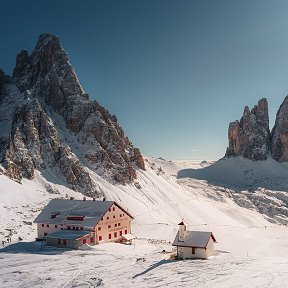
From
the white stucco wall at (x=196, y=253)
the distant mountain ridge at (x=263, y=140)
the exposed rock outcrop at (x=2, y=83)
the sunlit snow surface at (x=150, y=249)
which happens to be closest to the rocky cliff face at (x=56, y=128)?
the exposed rock outcrop at (x=2, y=83)

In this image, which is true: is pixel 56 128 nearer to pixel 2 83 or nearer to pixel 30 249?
pixel 2 83

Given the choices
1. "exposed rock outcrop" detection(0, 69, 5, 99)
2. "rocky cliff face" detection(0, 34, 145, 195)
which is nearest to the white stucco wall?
"rocky cliff face" detection(0, 34, 145, 195)

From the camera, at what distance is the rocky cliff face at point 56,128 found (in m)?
102

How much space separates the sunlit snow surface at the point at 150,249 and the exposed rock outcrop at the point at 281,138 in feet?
217

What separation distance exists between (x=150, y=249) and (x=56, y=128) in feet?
247

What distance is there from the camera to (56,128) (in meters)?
122

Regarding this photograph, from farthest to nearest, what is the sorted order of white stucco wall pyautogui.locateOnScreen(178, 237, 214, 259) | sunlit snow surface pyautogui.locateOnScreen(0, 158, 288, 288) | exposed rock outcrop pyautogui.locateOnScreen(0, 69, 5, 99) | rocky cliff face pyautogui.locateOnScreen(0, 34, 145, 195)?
exposed rock outcrop pyautogui.locateOnScreen(0, 69, 5, 99) → rocky cliff face pyautogui.locateOnScreen(0, 34, 145, 195) → white stucco wall pyautogui.locateOnScreen(178, 237, 214, 259) → sunlit snow surface pyautogui.locateOnScreen(0, 158, 288, 288)

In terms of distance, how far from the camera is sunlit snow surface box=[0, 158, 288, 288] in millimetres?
35594

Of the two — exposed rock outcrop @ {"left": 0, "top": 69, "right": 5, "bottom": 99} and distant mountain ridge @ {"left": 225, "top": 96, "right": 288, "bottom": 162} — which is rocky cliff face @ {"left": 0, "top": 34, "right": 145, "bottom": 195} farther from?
distant mountain ridge @ {"left": 225, "top": 96, "right": 288, "bottom": 162}

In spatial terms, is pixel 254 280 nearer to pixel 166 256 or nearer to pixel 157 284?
pixel 157 284

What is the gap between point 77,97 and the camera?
429 ft

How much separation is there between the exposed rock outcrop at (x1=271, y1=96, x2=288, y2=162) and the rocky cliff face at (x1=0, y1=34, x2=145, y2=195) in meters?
93.4

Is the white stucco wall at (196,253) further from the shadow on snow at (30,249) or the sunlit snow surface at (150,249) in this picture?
the shadow on snow at (30,249)

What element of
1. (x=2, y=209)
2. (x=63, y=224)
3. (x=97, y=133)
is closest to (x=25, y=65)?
(x=97, y=133)
